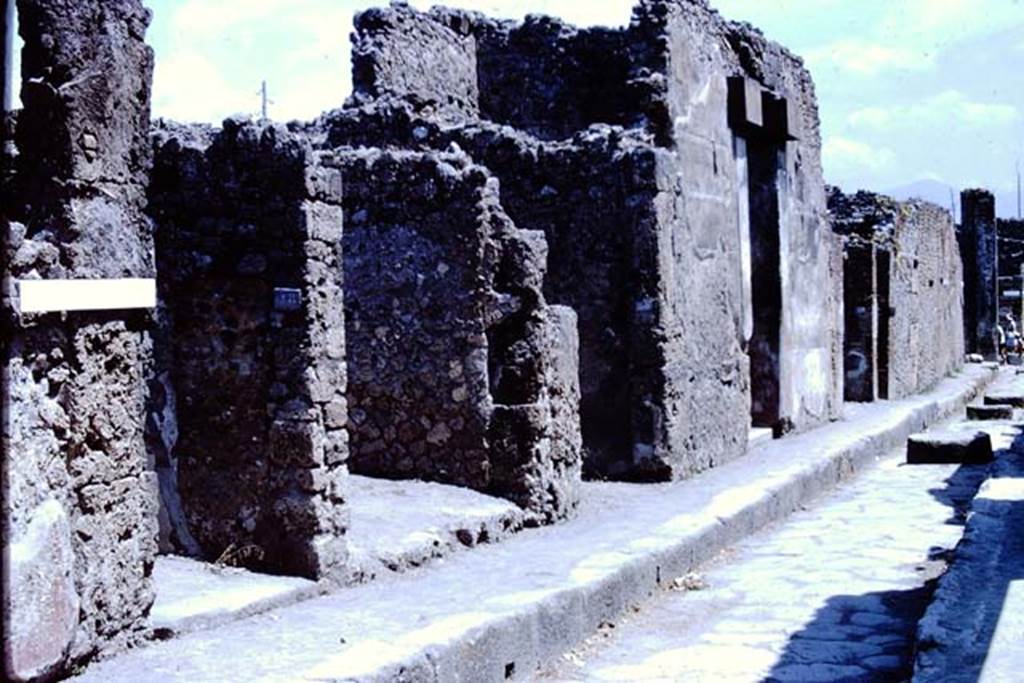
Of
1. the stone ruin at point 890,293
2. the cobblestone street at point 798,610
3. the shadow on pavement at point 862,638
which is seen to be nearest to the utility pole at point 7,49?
the cobblestone street at point 798,610

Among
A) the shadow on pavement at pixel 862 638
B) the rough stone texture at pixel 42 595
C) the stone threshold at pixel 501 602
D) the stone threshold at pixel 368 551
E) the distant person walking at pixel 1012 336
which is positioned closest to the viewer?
the rough stone texture at pixel 42 595

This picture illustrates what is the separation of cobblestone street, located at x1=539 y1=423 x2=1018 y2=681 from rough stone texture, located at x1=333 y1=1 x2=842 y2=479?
1.42m

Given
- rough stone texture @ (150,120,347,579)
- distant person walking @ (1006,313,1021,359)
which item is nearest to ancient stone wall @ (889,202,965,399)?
distant person walking @ (1006,313,1021,359)

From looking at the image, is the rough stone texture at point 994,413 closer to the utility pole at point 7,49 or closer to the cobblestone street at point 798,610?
the cobblestone street at point 798,610

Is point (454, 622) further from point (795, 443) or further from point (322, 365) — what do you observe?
point (795, 443)

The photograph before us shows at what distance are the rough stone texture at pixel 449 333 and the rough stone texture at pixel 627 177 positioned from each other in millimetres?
1460

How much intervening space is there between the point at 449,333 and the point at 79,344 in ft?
11.2

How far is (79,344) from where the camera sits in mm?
4316

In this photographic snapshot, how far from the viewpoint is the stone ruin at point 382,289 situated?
171 inches

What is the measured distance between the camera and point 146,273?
4715 millimetres

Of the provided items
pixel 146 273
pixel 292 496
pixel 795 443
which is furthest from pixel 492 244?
pixel 795 443

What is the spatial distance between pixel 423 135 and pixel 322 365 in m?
3.68

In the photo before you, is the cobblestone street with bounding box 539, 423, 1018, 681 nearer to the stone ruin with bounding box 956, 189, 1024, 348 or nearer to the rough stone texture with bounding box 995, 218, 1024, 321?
the stone ruin with bounding box 956, 189, 1024, 348

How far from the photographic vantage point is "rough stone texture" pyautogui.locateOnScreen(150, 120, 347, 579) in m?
5.63
